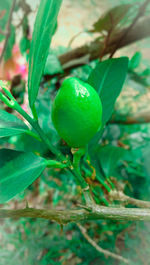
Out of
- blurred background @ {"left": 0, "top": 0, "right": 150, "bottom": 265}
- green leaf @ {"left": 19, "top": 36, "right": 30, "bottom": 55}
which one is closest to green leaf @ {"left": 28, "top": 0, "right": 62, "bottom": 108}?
blurred background @ {"left": 0, "top": 0, "right": 150, "bottom": 265}

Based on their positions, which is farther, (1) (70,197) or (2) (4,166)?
(1) (70,197)

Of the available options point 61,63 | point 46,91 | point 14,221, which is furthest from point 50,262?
point 61,63

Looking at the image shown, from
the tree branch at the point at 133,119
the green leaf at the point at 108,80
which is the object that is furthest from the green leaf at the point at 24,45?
the green leaf at the point at 108,80

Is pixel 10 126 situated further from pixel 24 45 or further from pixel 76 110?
pixel 24 45

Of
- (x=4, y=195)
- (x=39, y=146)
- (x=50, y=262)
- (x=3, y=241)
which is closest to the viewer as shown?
(x=4, y=195)

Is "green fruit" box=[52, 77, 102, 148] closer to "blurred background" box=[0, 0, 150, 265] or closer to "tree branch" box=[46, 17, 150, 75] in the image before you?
"blurred background" box=[0, 0, 150, 265]

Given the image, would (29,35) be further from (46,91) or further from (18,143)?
(18,143)
